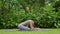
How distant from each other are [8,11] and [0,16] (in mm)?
776

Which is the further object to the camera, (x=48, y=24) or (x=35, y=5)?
(x=35, y=5)

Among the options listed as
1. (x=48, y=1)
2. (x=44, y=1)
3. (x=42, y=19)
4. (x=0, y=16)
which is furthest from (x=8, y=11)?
(x=48, y=1)

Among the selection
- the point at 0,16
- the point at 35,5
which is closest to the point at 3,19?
the point at 0,16

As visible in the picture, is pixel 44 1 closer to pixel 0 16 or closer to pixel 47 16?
pixel 47 16

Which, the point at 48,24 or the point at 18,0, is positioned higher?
the point at 18,0

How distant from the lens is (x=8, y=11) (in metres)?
14.5

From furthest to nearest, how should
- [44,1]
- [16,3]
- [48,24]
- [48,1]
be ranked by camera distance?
1. [48,1]
2. [44,1]
3. [16,3]
4. [48,24]

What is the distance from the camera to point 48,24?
1343 centimetres

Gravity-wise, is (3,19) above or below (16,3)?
below

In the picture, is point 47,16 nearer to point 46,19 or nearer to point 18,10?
point 46,19

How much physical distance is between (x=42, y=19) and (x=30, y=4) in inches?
167

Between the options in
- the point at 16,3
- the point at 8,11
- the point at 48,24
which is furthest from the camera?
the point at 16,3

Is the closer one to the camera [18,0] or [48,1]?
[18,0]

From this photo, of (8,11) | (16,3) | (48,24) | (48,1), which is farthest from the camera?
(48,1)
